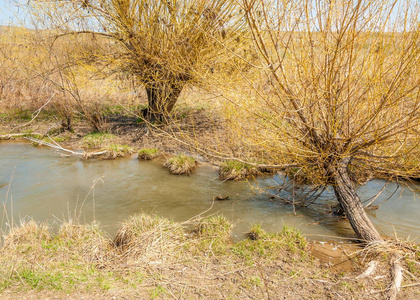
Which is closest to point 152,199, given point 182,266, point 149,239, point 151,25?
point 149,239

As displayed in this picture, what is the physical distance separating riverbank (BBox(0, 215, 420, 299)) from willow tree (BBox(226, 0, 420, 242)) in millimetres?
901

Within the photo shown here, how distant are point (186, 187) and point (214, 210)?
4.84 feet

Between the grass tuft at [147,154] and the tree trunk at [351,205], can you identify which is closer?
the tree trunk at [351,205]

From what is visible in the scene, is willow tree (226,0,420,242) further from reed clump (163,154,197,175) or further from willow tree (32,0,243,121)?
willow tree (32,0,243,121)

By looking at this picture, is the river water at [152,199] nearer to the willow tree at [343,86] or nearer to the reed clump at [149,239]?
the reed clump at [149,239]

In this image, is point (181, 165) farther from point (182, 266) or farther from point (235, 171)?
point (182, 266)

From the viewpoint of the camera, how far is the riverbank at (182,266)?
3.29 meters

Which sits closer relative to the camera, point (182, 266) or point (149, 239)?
point (182, 266)

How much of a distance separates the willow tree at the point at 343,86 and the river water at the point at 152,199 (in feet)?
3.56

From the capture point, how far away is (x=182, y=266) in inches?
151

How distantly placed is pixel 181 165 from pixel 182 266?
15.0 ft

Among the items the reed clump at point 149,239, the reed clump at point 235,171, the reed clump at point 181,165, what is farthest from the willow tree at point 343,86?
the reed clump at point 181,165

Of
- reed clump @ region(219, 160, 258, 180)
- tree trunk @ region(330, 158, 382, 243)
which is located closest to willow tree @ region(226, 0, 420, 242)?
tree trunk @ region(330, 158, 382, 243)

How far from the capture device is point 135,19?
934 centimetres
